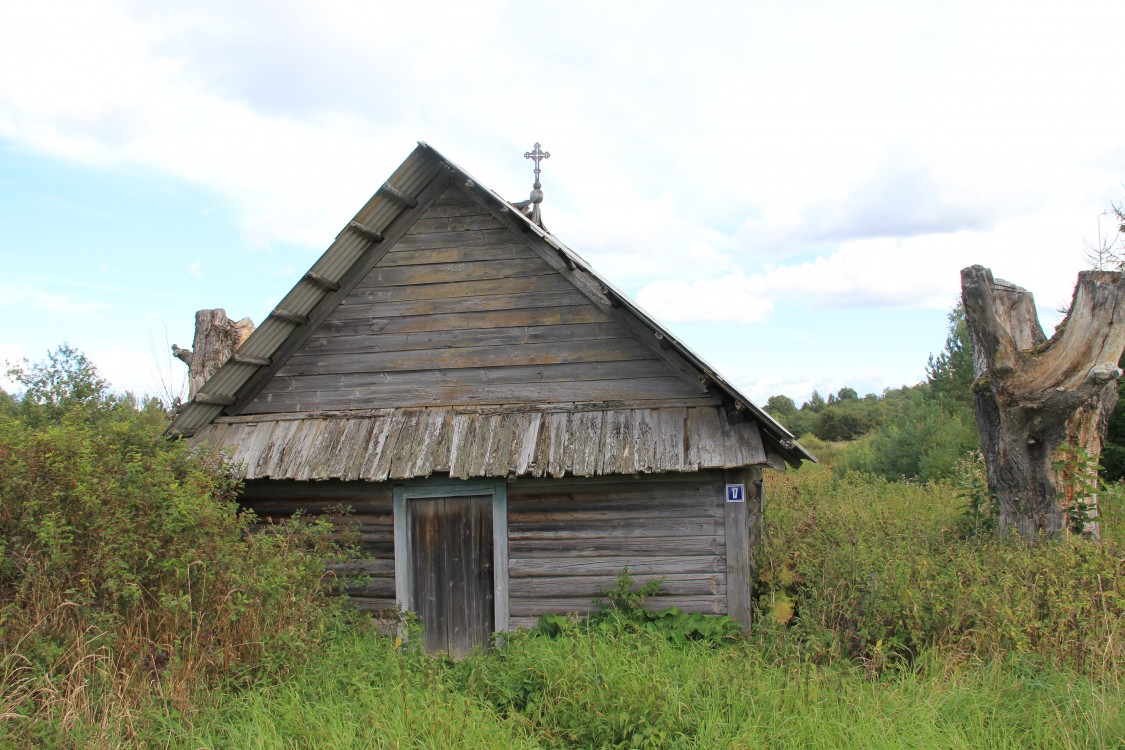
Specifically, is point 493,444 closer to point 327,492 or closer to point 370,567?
point 370,567

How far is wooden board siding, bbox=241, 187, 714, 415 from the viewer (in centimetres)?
894

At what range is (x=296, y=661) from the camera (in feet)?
21.6

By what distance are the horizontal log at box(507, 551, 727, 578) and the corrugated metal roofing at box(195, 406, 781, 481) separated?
1091 mm

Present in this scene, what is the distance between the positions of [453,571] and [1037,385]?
21.6 ft

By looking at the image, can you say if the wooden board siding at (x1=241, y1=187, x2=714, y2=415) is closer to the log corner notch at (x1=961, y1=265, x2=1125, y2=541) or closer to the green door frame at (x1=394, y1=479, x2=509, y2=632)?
the green door frame at (x1=394, y1=479, x2=509, y2=632)

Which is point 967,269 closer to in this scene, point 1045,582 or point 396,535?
point 1045,582

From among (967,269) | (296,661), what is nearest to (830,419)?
(967,269)

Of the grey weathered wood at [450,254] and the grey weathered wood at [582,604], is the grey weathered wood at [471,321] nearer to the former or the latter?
the grey weathered wood at [450,254]

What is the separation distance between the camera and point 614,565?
851cm

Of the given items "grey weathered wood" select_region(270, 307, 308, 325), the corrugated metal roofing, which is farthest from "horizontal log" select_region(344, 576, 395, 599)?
"grey weathered wood" select_region(270, 307, 308, 325)

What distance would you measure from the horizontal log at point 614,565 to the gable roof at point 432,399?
1.13m

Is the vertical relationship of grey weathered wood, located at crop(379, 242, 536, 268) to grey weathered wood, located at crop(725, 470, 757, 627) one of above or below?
above

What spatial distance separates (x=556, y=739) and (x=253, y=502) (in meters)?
5.49

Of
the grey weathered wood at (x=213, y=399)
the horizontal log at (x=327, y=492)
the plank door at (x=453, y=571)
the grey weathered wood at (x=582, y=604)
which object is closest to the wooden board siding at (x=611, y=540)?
the grey weathered wood at (x=582, y=604)
